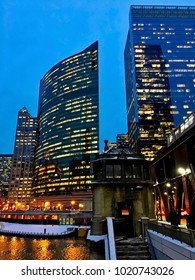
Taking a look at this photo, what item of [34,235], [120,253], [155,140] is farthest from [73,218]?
[155,140]

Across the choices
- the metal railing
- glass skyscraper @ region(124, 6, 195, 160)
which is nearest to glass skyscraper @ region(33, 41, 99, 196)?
glass skyscraper @ region(124, 6, 195, 160)

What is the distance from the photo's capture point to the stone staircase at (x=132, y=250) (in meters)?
13.2

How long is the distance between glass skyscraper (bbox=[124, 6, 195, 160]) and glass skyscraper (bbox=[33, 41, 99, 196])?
28915 mm

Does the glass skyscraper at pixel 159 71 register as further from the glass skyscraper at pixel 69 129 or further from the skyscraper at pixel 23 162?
the skyscraper at pixel 23 162

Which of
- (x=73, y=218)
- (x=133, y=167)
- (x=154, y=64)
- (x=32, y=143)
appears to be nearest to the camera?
(x=133, y=167)

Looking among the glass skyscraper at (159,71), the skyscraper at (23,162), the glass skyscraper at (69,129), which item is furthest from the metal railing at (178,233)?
the skyscraper at (23,162)

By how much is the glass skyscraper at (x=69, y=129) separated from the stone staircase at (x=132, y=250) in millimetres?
107378

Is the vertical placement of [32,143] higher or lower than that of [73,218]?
higher

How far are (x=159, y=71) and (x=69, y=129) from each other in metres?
67.6

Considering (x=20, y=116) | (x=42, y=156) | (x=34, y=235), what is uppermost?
(x=20, y=116)

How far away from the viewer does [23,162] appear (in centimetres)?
17738

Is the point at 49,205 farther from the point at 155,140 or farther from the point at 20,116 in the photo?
the point at 20,116

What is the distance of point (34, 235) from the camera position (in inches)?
1363
